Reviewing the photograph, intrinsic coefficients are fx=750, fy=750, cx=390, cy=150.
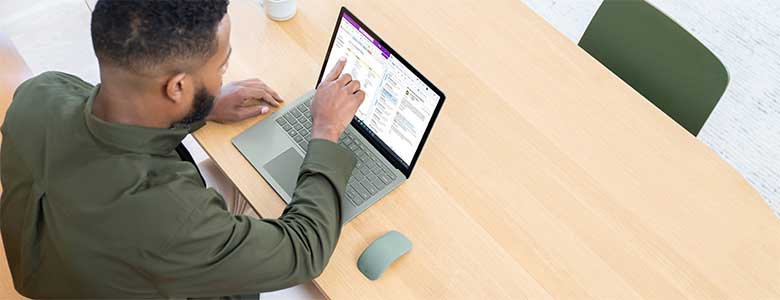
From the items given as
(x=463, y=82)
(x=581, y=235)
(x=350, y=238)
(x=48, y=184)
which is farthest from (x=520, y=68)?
(x=48, y=184)

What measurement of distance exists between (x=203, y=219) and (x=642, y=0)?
1188 mm

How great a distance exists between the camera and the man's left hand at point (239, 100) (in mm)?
1708

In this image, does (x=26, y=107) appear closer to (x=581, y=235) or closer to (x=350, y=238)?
(x=350, y=238)

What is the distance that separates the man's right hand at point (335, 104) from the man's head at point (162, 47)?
0.31m

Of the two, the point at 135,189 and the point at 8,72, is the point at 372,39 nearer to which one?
the point at 135,189

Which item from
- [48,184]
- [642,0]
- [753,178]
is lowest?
[753,178]

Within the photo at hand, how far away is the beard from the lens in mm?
1320

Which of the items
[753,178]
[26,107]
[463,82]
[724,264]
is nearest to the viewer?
[26,107]

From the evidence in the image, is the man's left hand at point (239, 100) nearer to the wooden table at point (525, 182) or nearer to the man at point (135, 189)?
the wooden table at point (525, 182)

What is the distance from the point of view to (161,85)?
4.09 feet

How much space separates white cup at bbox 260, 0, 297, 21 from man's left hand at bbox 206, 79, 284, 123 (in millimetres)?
225

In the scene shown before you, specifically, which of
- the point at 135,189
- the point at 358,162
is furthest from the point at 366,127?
the point at 135,189

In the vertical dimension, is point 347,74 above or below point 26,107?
above

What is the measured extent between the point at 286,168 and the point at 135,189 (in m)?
0.43
